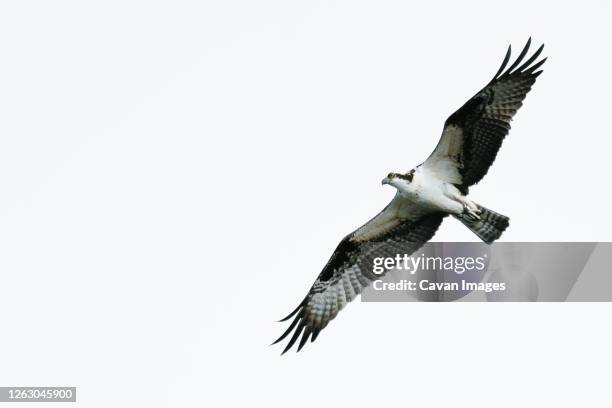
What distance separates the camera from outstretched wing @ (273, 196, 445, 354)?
59.3ft

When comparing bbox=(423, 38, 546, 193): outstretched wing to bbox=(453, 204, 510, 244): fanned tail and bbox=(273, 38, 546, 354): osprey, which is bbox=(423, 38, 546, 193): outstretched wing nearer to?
bbox=(273, 38, 546, 354): osprey

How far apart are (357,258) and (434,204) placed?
4.71 feet

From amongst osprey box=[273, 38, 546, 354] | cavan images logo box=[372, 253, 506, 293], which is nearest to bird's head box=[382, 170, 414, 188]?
osprey box=[273, 38, 546, 354]

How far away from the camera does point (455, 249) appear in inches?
796

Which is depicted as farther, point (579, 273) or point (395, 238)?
point (579, 273)

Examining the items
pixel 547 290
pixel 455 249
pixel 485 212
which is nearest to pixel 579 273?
pixel 547 290

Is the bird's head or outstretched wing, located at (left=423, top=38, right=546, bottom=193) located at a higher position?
outstretched wing, located at (left=423, top=38, right=546, bottom=193)

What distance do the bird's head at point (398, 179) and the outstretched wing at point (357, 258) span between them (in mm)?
699

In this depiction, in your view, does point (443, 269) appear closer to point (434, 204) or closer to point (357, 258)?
point (357, 258)

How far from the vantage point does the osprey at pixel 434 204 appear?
1700cm

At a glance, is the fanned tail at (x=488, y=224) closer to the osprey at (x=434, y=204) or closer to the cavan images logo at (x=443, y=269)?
the osprey at (x=434, y=204)

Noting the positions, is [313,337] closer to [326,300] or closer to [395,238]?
[326,300]

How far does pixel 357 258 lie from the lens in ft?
60.1

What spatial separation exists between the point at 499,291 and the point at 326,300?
11.0 ft
